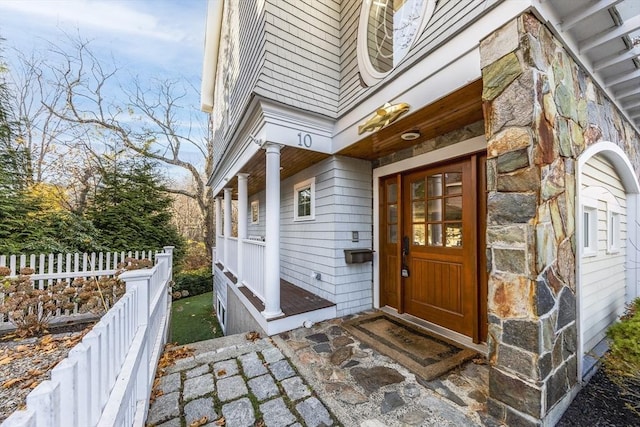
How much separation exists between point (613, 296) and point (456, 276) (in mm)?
2052

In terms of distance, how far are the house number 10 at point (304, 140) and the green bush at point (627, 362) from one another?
12.3ft

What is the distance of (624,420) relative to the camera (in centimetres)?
189

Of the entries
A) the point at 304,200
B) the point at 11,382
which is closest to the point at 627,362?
the point at 304,200

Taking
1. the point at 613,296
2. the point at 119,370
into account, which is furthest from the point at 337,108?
the point at 613,296

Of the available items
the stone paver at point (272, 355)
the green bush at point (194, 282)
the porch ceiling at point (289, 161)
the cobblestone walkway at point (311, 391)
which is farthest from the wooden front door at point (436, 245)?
the green bush at point (194, 282)

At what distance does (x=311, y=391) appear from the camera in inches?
87.2

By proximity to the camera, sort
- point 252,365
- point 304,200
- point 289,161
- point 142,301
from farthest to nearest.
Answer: point 304,200, point 289,161, point 252,365, point 142,301

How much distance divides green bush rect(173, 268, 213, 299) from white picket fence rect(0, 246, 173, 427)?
A: 7.66 m

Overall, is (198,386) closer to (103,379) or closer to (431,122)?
(103,379)

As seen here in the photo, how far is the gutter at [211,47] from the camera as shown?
8141 millimetres

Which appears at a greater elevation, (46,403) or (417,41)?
(417,41)

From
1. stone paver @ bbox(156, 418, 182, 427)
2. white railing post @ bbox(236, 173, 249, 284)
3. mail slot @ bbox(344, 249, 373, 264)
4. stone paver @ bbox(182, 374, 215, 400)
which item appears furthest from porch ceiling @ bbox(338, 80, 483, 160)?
stone paver @ bbox(156, 418, 182, 427)

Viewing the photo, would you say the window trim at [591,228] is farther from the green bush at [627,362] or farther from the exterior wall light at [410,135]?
the exterior wall light at [410,135]

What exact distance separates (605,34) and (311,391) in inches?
148
